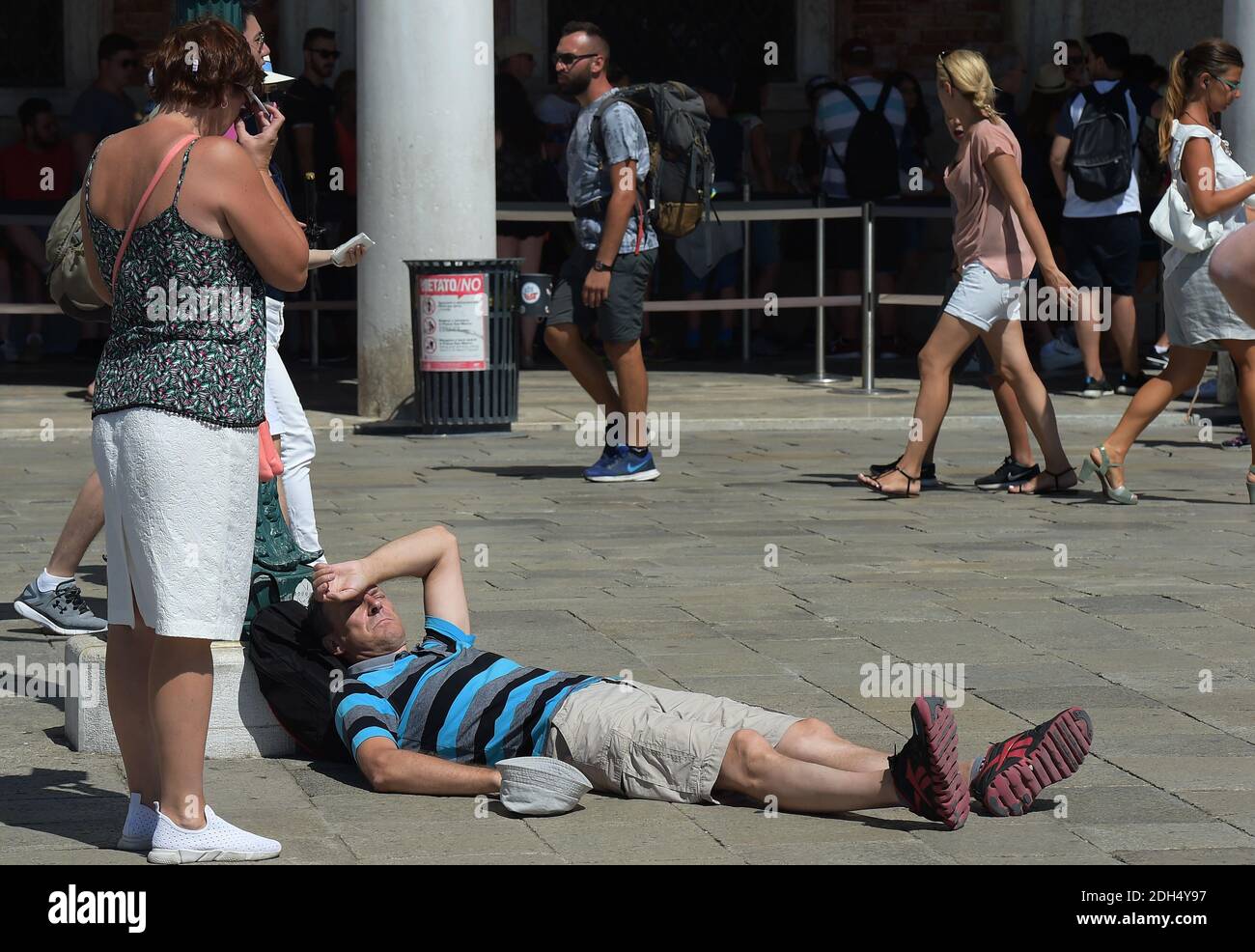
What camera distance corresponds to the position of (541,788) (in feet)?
15.7

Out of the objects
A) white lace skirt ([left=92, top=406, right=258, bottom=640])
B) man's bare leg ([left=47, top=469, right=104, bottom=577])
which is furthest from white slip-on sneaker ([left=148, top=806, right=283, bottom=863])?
man's bare leg ([left=47, top=469, right=104, bottom=577])

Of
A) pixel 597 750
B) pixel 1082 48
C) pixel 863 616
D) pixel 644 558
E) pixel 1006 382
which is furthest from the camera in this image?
pixel 1082 48

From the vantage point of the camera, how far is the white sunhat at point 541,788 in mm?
4797

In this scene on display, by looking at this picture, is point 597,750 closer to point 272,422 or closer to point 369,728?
point 369,728

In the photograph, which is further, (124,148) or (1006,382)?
(1006,382)

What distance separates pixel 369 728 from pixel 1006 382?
5121mm

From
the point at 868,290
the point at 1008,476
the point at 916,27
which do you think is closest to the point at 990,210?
the point at 1008,476

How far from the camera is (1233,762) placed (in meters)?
5.17

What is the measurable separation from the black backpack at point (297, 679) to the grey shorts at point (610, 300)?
4.75 m

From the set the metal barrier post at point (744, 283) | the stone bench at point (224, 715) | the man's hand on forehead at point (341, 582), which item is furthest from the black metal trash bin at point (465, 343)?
the man's hand on forehead at point (341, 582)

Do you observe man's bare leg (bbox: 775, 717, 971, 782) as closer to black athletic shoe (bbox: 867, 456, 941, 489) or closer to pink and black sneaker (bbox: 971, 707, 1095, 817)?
pink and black sneaker (bbox: 971, 707, 1095, 817)

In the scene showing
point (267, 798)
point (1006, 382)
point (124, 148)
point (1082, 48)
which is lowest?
point (267, 798)

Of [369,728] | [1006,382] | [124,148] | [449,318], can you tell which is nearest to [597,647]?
[369,728]

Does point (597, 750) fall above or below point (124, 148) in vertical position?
below
